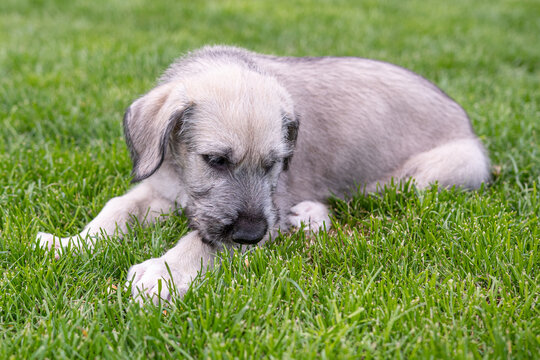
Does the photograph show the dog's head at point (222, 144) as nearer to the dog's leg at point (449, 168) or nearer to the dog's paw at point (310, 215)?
the dog's paw at point (310, 215)

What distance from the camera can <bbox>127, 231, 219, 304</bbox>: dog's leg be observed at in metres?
2.74

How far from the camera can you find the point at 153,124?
3.28m

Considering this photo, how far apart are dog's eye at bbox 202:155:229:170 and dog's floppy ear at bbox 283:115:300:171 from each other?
45cm

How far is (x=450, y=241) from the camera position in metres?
3.18

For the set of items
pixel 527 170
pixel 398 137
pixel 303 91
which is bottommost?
pixel 527 170

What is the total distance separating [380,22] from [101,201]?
697 cm

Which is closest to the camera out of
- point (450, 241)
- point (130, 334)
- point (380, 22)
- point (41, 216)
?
point (130, 334)

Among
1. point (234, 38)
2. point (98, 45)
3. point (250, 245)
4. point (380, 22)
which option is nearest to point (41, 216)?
point (250, 245)

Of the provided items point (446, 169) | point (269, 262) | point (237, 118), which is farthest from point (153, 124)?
point (446, 169)

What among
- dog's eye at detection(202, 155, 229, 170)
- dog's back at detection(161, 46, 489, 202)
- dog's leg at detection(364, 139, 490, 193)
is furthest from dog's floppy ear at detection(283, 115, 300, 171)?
dog's leg at detection(364, 139, 490, 193)

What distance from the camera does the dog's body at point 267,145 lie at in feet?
10.1

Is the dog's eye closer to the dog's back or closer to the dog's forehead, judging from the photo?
the dog's forehead

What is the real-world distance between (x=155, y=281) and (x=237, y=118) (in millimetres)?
993

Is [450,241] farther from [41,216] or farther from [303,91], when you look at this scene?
[41,216]
